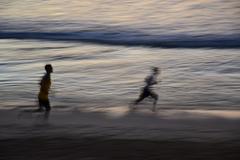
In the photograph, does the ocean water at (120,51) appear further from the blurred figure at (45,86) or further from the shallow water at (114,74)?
the blurred figure at (45,86)

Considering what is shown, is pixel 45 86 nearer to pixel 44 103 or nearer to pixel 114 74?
pixel 44 103

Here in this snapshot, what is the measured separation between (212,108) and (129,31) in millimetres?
16650

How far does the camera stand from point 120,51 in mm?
24812

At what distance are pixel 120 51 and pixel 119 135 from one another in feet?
51.3

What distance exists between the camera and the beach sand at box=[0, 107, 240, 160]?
7.95 meters

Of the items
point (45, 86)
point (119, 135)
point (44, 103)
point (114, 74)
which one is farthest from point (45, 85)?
point (114, 74)

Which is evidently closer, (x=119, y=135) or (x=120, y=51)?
(x=119, y=135)

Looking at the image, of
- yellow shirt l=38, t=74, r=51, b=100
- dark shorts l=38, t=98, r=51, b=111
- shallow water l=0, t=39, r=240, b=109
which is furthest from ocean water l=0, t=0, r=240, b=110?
yellow shirt l=38, t=74, r=51, b=100

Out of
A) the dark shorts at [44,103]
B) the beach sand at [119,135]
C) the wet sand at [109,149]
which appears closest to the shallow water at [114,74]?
the dark shorts at [44,103]

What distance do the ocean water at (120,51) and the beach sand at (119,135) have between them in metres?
1.95

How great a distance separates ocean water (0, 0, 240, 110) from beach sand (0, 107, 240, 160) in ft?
6.40

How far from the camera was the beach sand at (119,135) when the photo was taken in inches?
313

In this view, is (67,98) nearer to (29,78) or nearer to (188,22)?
(29,78)

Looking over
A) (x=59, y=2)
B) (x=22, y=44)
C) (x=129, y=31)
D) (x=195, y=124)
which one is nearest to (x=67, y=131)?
(x=195, y=124)
